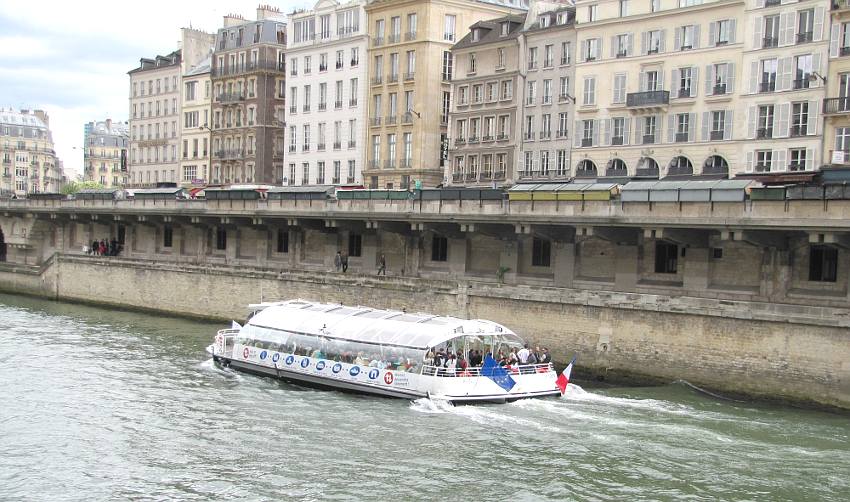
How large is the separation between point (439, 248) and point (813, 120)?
19.4 metres

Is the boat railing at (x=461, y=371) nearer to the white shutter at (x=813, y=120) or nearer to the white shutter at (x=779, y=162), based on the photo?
the white shutter at (x=779, y=162)

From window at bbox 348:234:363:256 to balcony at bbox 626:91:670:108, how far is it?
17135 mm

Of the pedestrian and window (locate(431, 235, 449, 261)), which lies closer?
window (locate(431, 235, 449, 261))

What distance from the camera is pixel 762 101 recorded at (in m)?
51.7

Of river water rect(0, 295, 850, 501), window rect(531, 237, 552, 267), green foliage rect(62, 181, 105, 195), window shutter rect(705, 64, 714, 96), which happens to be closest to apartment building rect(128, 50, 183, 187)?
green foliage rect(62, 181, 105, 195)

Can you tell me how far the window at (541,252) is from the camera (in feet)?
150

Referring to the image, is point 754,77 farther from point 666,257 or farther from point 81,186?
point 81,186

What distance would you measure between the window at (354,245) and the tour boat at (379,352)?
14.9m

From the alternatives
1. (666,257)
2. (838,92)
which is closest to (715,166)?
(838,92)

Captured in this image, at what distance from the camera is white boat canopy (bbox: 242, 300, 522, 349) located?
34.4 m

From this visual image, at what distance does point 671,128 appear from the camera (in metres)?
55.8

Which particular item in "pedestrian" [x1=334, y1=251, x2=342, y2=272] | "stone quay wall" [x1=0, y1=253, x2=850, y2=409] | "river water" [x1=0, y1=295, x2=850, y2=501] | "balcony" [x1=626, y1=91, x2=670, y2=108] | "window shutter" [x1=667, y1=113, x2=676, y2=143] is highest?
"balcony" [x1=626, y1=91, x2=670, y2=108]

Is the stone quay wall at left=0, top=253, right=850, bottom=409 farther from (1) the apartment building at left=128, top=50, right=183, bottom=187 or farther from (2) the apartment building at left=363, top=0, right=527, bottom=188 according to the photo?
(1) the apartment building at left=128, top=50, right=183, bottom=187

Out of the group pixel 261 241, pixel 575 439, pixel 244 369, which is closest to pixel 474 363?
pixel 575 439
